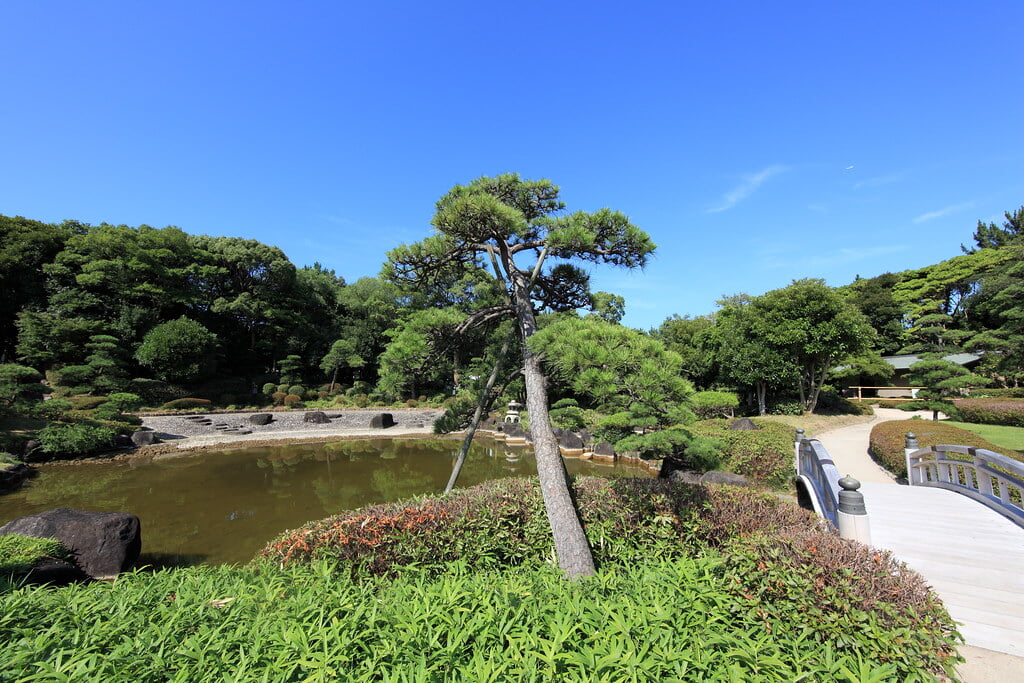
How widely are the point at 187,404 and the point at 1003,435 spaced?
26.1 metres

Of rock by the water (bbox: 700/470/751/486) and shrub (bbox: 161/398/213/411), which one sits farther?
shrub (bbox: 161/398/213/411)

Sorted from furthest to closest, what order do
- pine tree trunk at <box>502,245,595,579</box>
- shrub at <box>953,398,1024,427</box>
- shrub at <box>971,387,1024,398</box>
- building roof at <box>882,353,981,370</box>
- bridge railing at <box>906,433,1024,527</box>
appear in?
building roof at <box>882,353,981,370</box>
shrub at <box>971,387,1024,398</box>
shrub at <box>953,398,1024,427</box>
bridge railing at <box>906,433,1024,527</box>
pine tree trunk at <box>502,245,595,579</box>

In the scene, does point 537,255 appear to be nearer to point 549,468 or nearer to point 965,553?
point 549,468

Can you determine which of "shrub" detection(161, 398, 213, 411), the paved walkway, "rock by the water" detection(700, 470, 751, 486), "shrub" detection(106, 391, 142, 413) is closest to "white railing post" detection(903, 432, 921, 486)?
the paved walkway

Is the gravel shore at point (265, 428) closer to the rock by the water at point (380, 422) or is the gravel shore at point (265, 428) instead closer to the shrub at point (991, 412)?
the rock by the water at point (380, 422)

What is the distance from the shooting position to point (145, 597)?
228cm

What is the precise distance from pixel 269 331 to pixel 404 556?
79.2 ft

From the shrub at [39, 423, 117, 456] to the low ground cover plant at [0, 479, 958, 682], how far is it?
36.6 feet

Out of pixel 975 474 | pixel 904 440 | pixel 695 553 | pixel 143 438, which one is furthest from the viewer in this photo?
pixel 143 438

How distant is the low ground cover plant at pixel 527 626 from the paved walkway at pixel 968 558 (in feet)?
2.53

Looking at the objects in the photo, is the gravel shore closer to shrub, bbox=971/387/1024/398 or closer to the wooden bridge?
the wooden bridge

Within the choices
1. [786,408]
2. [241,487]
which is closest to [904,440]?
[786,408]

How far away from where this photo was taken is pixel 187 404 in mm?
16734

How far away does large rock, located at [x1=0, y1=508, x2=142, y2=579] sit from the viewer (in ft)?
14.0
